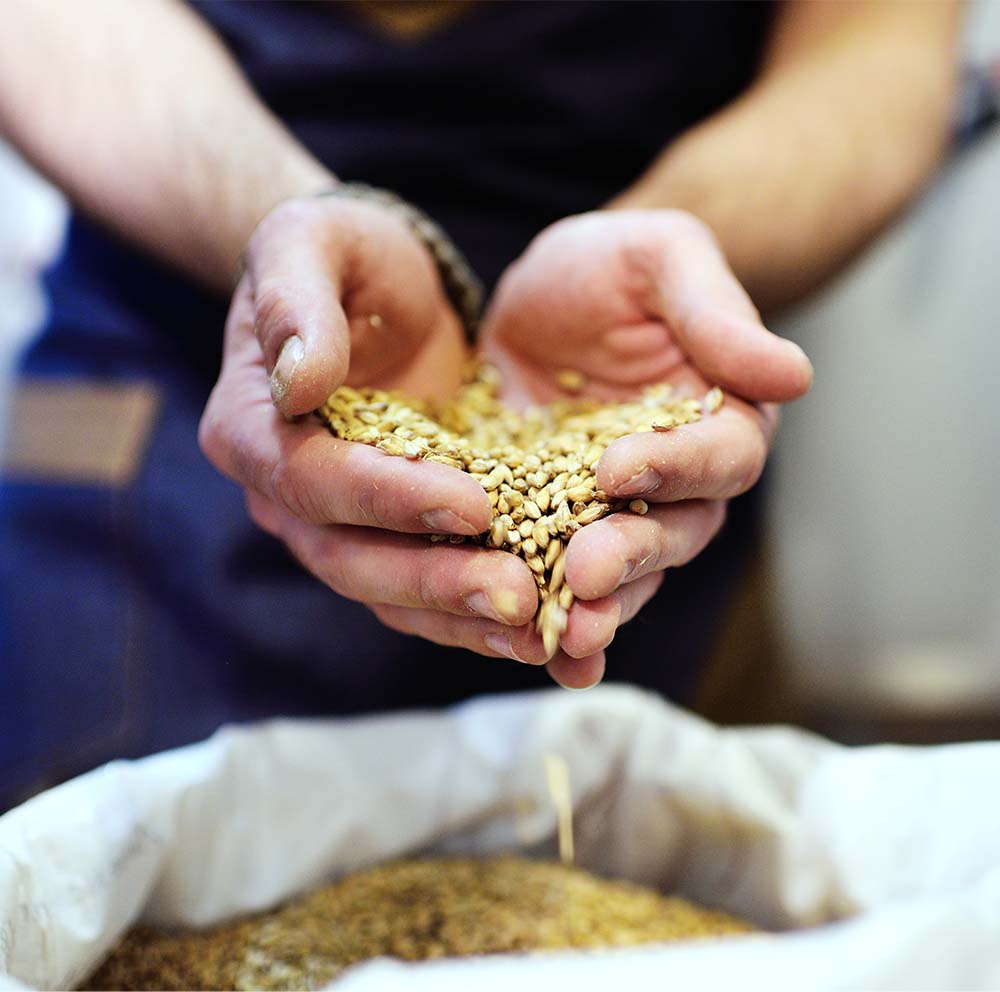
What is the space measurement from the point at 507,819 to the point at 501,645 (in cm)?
28

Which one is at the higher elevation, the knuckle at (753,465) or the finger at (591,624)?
the knuckle at (753,465)

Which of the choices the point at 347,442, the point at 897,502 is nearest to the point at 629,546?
the point at 347,442

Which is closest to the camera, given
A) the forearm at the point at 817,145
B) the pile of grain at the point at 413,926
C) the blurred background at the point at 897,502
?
the pile of grain at the point at 413,926

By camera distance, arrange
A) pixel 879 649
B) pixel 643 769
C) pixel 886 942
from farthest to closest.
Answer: pixel 879 649 < pixel 643 769 < pixel 886 942

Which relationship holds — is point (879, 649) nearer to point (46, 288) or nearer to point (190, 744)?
point (190, 744)

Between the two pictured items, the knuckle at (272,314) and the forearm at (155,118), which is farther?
the forearm at (155,118)

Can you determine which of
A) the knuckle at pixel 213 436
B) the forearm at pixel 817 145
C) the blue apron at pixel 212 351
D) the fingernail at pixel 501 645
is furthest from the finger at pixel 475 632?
the forearm at pixel 817 145

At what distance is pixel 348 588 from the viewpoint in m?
0.45

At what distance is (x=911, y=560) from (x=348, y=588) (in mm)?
814

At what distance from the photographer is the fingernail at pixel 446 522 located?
1.25 feet

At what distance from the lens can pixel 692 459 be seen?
1.36 feet

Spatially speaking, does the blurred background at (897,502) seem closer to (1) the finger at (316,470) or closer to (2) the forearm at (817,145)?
(2) the forearm at (817,145)

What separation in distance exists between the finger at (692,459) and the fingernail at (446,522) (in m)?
0.06

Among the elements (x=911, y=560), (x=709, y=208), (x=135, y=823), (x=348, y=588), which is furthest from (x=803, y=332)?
(x=135, y=823)
